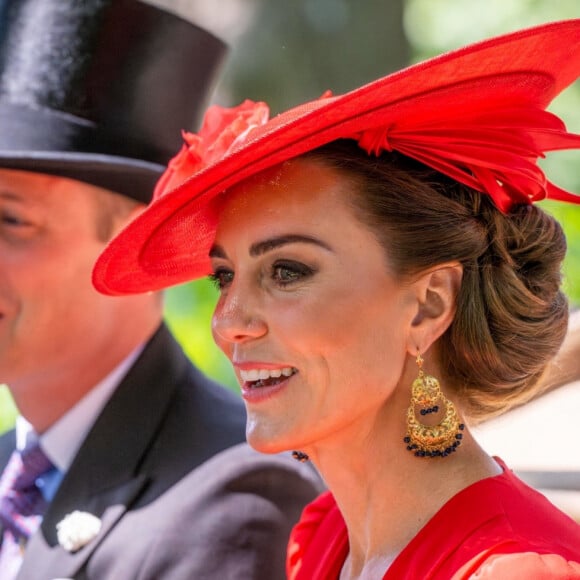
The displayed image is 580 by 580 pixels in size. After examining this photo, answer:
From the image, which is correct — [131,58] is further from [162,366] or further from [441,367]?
[441,367]

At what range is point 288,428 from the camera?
68.6 inches

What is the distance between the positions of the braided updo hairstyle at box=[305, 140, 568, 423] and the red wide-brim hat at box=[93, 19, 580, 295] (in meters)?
0.03

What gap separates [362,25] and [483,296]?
9.22 ft

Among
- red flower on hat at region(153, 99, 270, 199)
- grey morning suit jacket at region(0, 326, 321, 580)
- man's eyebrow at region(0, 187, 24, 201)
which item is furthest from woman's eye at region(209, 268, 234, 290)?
man's eyebrow at region(0, 187, 24, 201)

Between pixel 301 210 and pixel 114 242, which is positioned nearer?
pixel 301 210

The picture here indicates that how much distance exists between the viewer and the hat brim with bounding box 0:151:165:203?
2422 mm

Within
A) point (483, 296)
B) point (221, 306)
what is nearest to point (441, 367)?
point (483, 296)

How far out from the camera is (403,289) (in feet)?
5.68

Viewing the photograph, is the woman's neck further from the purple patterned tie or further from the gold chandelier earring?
the purple patterned tie

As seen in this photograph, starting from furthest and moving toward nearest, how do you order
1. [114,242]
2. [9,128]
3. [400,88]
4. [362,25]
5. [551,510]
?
[362,25] < [9,128] < [114,242] < [551,510] < [400,88]

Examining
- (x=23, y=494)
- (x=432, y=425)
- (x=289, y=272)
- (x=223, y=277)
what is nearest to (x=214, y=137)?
(x=223, y=277)

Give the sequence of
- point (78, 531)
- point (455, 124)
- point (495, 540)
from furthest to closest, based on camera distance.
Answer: point (78, 531) < point (455, 124) < point (495, 540)

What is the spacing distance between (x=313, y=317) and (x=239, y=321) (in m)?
0.13

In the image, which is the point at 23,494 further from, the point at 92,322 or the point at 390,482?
the point at 390,482
